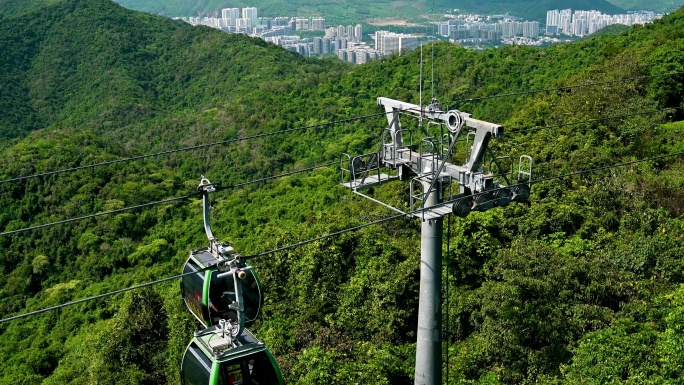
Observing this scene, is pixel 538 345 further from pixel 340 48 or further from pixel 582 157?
pixel 340 48

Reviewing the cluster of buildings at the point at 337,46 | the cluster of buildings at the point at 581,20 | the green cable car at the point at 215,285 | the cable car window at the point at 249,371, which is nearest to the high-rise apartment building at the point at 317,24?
the cluster of buildings at the point at 337,46

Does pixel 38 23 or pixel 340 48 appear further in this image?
pixel 340 48

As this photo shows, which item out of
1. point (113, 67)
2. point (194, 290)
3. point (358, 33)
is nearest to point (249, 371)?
point (194, 290)

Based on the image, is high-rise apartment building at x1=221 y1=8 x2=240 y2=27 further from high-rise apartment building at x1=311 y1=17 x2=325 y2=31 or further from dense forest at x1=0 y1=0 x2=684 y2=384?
dense forest at x1=0 y1=0 x2=684 y2=384

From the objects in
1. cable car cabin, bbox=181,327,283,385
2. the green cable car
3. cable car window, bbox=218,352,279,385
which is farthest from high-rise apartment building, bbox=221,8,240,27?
cable car window, bbox=218,352,279,385

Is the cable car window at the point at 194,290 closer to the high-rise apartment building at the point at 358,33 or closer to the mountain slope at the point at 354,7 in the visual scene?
the mountain slope at the point at 354,7

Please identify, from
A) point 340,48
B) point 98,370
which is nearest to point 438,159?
point 98,370
